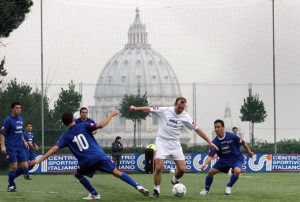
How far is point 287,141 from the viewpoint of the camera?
1935 inches

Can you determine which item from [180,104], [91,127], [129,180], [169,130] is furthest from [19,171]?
[129,180]

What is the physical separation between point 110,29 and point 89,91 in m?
4.86

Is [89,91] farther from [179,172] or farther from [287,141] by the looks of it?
[179,172]

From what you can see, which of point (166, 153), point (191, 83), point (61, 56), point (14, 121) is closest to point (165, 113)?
point (166, 153)

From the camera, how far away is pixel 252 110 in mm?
53344

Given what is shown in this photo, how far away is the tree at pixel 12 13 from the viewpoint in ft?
136

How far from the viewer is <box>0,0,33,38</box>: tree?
4150cm

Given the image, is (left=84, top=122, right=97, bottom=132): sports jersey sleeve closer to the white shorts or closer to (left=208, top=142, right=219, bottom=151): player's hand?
the white shorts

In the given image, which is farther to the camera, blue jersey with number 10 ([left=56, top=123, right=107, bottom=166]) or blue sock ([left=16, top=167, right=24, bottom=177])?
blue sock ([left=16, top=167, right=24, bottom=177])

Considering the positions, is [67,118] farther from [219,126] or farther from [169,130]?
[219,126]

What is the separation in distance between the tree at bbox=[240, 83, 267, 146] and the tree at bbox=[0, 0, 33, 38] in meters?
16.1

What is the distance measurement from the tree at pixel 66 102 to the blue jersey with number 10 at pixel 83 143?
33.5 metres

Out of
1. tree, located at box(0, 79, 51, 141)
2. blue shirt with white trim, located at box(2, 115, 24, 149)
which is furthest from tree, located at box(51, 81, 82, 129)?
blue shirt with white trim, located at box(2, 115, 24, 149)

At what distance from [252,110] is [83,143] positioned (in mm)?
38533
